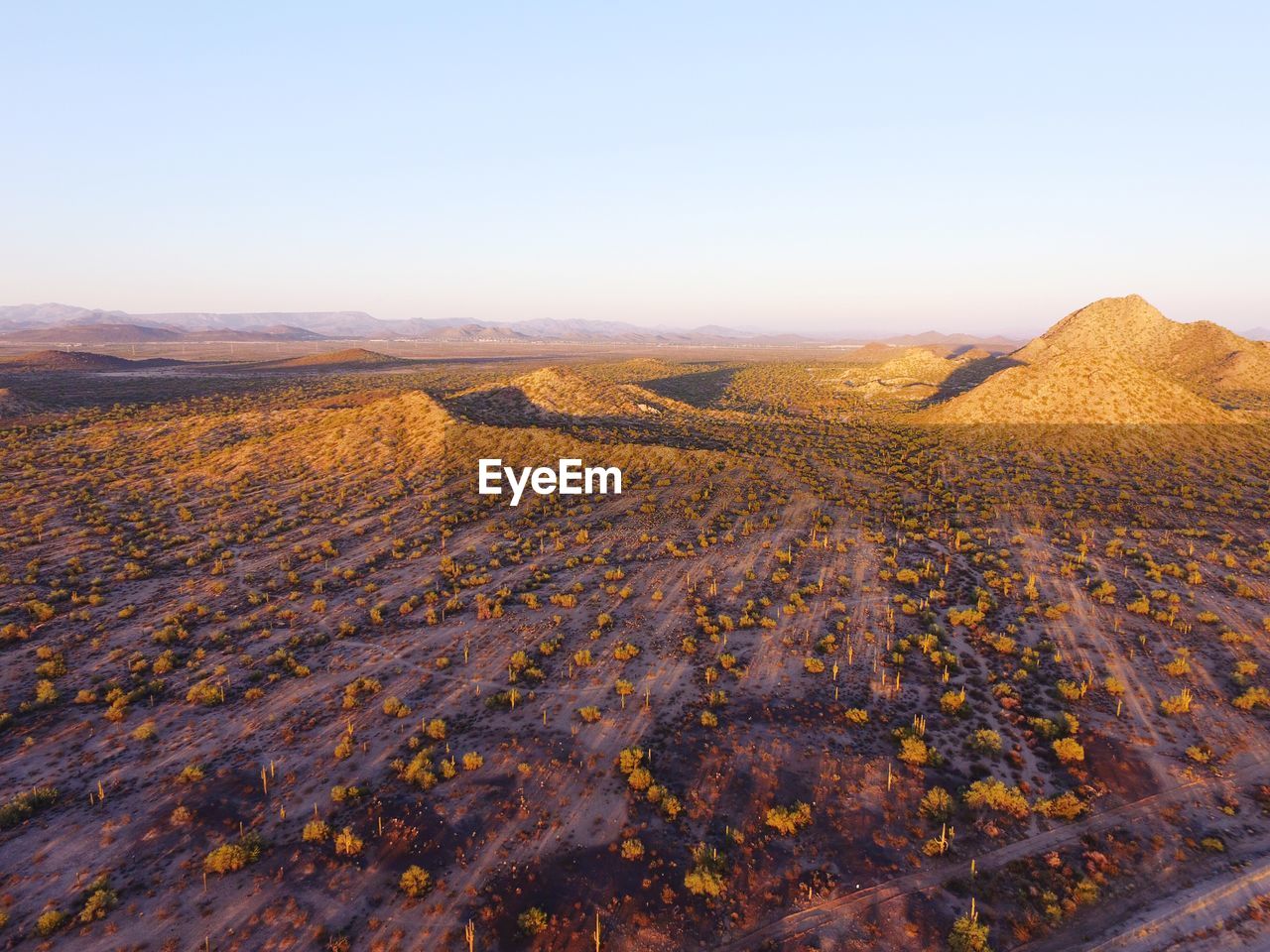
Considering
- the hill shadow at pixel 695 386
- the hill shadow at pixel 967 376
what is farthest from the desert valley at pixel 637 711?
the hill shadow at pixel 695 386

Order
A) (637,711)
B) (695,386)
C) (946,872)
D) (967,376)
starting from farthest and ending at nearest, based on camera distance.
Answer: (967,376)
(695,386)
(637,711)
(946,872)

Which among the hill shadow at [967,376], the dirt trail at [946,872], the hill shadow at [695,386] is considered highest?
the hill shadow at [967,376]

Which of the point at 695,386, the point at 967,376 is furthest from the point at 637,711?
the point at 967,376

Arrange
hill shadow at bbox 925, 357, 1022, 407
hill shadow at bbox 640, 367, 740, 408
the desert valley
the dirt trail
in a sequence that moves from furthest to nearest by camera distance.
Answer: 1. hill shadow at bbox 640, 367, 740, 408
2. hill shadow at bbox 925, 357, 1022, 407
3. the desert valley
4. the dirt trail

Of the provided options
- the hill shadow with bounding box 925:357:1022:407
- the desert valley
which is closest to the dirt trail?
the desert valley

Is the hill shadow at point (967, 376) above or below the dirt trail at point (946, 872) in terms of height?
above

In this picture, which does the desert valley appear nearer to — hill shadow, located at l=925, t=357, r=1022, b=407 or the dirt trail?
the dirt trail

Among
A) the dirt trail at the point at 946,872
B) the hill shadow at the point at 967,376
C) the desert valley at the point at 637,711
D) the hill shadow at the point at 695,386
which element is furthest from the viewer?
the hill shadow at the point at 695,386

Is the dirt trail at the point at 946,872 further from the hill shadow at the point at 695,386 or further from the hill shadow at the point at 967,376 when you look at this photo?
the hill shadow at the point at 967,376

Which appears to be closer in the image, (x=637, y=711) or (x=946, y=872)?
(x=946, y=872)

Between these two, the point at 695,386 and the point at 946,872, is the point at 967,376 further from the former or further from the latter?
the point at 946,872

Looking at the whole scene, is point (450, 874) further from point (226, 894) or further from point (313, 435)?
point (313, 435)

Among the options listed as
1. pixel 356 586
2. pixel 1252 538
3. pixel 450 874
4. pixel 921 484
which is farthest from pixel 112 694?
pixel 1252 538
